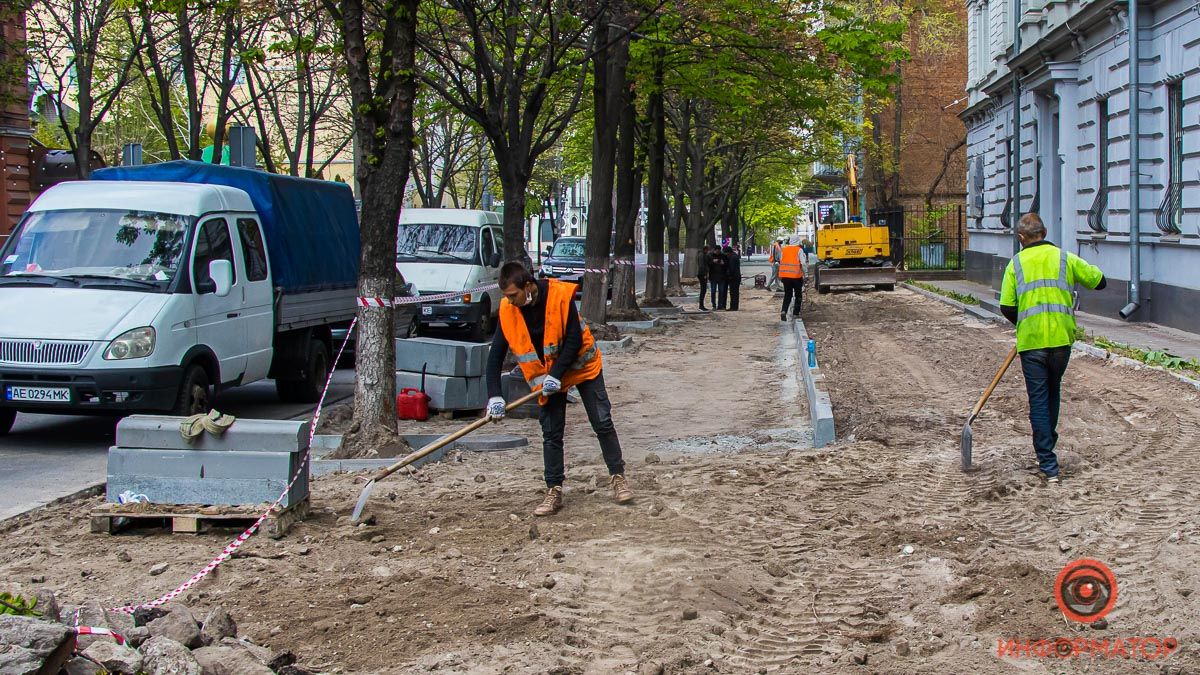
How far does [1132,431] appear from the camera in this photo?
10570 millimetres

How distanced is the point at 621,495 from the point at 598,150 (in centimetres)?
1326

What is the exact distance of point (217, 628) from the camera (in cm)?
519

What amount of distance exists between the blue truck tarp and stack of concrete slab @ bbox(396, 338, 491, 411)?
1.18 m

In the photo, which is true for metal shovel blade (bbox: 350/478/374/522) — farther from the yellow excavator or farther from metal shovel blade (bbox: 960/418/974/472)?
the yellow excavator

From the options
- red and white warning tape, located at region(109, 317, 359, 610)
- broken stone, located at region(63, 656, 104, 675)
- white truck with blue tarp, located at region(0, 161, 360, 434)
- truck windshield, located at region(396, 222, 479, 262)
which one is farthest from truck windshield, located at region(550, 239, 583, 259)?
broken stone, located at region(63, 656, 104, 675)

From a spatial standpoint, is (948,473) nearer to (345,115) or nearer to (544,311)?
(544,311)

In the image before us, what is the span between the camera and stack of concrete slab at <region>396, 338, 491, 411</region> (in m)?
11.8

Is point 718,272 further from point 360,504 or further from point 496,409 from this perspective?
point 360,504

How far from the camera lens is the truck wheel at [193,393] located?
36.0 feet

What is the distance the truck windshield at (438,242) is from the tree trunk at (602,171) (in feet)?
7.19

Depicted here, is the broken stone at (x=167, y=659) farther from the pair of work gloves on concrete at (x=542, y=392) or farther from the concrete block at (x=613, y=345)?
the concrete block at (x=613, y=345)

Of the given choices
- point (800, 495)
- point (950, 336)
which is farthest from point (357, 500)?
point (950, 336)

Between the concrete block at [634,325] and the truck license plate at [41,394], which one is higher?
the truck license plate at [41,394]

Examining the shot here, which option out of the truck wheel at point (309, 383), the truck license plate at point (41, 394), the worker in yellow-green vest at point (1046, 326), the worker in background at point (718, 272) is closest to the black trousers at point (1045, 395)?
the worker in yellow-green vest at point (1046, 326)
